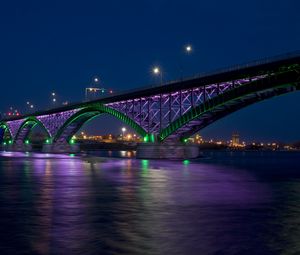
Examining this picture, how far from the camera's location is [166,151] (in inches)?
3410

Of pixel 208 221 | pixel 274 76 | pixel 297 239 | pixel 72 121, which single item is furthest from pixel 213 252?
pixel 72 121

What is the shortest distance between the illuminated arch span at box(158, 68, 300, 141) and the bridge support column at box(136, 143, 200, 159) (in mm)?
1724

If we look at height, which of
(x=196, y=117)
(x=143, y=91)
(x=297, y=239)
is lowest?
(x=297, y=239)

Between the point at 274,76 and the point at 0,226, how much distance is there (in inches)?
2083

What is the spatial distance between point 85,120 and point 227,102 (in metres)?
75.5

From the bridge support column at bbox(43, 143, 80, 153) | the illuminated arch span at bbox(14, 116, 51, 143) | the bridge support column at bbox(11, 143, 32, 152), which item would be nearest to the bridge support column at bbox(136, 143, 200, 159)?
the bridge support column at bbox(43, 143, 80, 153)

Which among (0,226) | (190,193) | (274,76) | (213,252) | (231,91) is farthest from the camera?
(231,91)

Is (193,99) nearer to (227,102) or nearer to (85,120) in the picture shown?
(227,102)

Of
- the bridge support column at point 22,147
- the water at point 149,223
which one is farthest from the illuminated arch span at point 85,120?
the water at point 149,223

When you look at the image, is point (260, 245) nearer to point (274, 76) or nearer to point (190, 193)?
point (190, 193)

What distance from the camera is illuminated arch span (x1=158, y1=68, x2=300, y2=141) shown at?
6300 cm

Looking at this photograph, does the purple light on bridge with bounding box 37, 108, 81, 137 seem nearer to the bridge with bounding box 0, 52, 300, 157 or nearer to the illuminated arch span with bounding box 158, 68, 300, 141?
the bridge with bounding box 0, 52, 300, 157

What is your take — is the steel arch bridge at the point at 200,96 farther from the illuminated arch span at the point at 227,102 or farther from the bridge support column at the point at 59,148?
the bridge support column at the point at 59,148

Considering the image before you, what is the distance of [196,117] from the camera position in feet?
248
